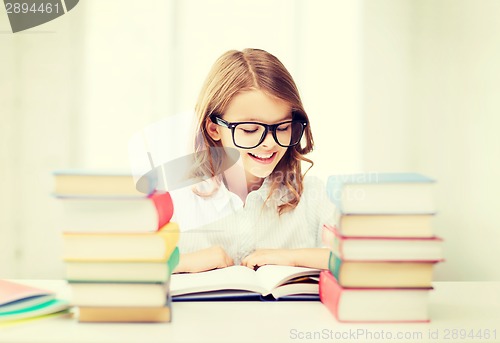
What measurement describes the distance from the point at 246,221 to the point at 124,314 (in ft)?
3.25

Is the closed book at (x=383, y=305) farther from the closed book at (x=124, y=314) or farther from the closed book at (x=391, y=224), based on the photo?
the closed book at (x=124, y=314)

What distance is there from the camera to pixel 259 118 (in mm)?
1469

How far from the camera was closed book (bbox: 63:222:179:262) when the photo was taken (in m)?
0.78

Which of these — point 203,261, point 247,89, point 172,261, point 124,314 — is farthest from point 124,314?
point 247,89

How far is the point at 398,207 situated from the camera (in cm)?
80

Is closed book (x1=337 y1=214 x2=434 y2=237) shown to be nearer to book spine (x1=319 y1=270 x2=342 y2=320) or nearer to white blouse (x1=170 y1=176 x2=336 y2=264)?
book spine (x1=319 y1=270 x2=342 y2=320)

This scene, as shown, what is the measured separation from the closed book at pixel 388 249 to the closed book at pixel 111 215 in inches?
11.4

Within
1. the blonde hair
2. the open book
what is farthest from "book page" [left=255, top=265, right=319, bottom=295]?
the blonde hair

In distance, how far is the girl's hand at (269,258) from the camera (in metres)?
1.33

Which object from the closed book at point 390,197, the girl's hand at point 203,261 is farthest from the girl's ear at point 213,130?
the closed book at point 390,197

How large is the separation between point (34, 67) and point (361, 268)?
86.2 inches

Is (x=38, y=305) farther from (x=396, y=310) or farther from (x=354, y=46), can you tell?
(x=354, y=46)

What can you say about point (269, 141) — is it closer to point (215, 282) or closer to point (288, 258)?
point (288, 258)

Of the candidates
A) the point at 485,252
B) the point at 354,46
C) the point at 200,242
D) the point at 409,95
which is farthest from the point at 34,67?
the point at 485,252
